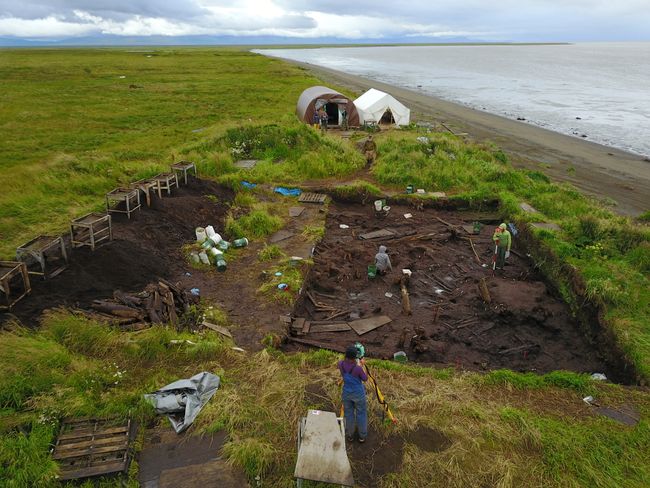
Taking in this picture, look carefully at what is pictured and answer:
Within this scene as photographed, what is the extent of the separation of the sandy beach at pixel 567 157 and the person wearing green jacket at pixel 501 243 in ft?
30.7

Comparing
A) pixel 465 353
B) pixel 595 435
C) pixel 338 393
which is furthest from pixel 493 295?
pixel 338 393

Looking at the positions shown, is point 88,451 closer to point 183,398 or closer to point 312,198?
point 183,398

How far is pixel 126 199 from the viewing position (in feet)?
40.3

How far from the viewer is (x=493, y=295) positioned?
37.6 feet

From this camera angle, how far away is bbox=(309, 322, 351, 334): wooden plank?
10.1 meters

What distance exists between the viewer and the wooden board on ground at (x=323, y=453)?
16.0 ft

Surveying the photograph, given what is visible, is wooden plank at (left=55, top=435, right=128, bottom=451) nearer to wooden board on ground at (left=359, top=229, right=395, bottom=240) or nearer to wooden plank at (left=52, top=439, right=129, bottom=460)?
wooden plank at (left=52, top=439, right=129, bottom=460)

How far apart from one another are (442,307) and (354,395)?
590 cm

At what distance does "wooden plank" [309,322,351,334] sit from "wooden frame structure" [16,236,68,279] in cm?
595

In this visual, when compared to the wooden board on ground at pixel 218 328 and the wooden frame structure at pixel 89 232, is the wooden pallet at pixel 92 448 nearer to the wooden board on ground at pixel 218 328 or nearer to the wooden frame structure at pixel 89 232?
the wooden board on ground at pixel 218 328

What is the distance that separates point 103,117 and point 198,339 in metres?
30.5

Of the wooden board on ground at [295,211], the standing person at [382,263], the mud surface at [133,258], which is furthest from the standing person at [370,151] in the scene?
the standing person at [382,263]

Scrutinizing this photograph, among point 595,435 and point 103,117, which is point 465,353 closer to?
point 595,435

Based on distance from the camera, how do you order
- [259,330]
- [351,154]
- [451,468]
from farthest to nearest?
[351,154], [259,330], [451,468]
